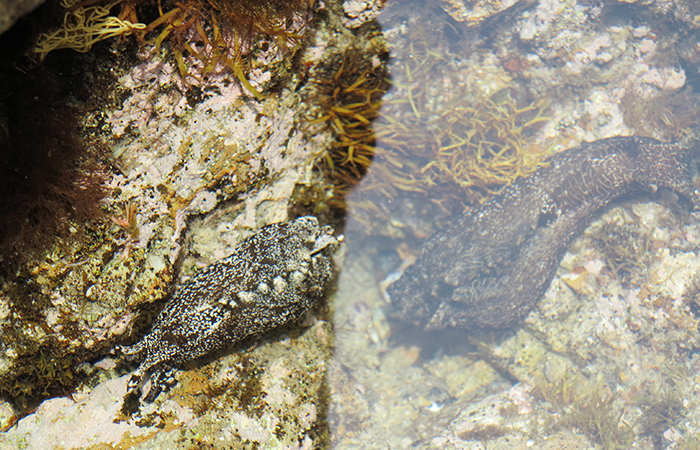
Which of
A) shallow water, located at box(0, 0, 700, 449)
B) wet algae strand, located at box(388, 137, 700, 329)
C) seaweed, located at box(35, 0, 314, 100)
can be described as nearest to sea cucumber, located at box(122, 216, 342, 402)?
shallow water, located at box(0, 0, 700, 449)

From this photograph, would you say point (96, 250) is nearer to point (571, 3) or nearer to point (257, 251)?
point (257, 251)

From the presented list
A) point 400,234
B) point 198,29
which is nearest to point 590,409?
point 400,234

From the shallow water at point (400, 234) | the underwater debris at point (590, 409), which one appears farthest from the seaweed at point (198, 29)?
the underwater debris at point (590, 409)

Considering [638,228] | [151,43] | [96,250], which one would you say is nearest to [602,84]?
[638,228]

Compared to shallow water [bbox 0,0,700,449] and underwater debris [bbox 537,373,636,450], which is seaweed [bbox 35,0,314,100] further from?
underwater debris [bbox 537,373,636,450]

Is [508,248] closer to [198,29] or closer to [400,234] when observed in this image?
[400,234]

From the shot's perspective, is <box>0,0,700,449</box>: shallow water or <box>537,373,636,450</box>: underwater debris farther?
<box>537,373,636,450</box>: underwater debris

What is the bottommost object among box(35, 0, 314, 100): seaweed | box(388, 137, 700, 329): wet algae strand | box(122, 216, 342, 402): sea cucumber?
box(388, 137, 700, 329): wet algae strand

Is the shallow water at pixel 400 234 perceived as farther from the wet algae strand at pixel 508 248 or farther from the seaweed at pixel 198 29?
the wet algae strand at pixel 508 248
